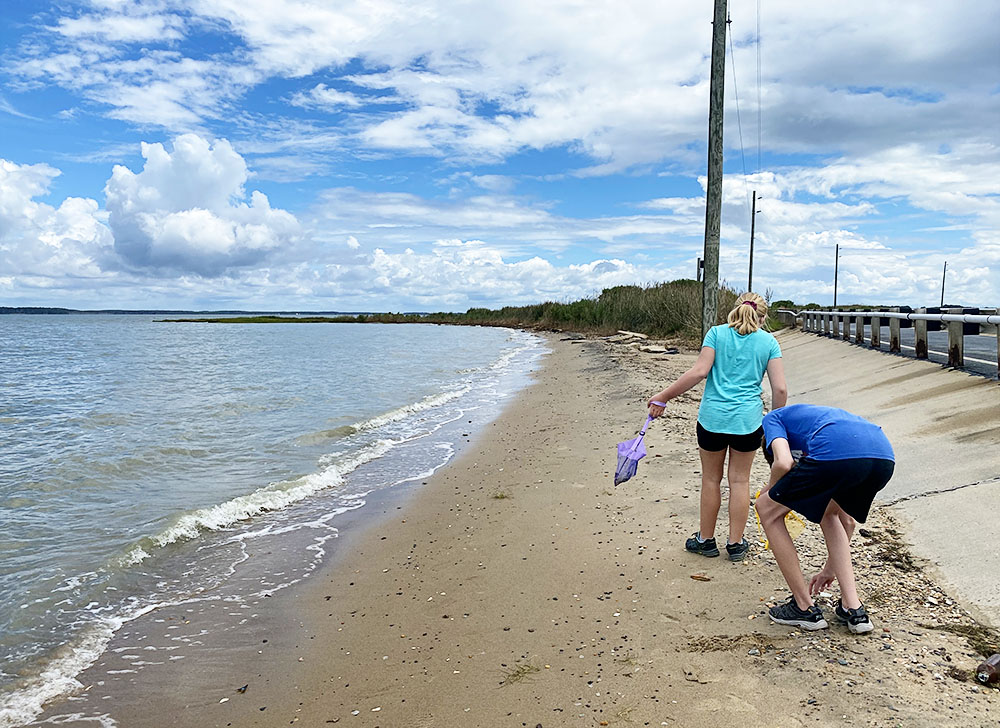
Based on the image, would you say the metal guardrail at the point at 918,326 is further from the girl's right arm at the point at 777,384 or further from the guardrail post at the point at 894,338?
the girl's right arm at the point at 777,384

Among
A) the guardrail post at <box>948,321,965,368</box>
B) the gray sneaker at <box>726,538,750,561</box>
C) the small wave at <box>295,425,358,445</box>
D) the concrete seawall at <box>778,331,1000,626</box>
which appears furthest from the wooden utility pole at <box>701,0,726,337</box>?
the small wave at <box>295,425,358,445</box>

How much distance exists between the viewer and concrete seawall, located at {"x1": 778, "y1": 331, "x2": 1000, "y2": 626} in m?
4.48

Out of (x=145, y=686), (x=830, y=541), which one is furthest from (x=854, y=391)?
(x=145, y=686)

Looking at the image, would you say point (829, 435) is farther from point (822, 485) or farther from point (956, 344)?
point (956, 344)

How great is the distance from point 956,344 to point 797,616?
8.11 m

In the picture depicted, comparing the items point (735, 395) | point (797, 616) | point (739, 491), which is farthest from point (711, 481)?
point (797, 616)

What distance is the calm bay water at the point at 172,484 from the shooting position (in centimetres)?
541

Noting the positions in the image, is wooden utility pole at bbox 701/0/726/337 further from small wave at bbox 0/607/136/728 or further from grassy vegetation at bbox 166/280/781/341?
grassy vegetation at bbox 166/280/781/341

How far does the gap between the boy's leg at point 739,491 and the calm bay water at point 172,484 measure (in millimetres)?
3546

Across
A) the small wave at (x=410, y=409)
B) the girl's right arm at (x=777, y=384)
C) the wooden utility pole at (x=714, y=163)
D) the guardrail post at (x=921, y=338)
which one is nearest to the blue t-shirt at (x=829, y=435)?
the girl's right arm at (x=777, y=384)

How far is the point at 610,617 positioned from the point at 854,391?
8.64 m

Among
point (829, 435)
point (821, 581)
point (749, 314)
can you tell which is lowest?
point (821, 581)

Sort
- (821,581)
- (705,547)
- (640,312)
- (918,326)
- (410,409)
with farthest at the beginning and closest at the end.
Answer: (640,312) < (410,409) < (918,326) < (705,547) < (821,581)

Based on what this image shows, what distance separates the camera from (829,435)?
11.8 feet
